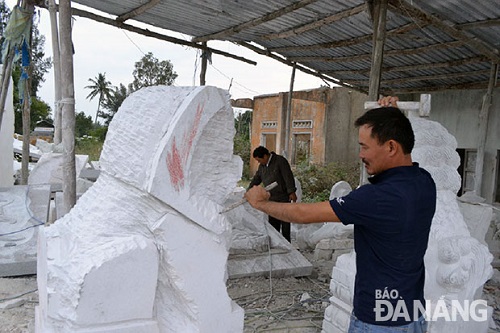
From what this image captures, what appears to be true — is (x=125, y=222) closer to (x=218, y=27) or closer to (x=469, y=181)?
(x=218, y=27)

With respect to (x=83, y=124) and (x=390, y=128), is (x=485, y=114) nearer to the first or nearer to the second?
(x=390, y=128)

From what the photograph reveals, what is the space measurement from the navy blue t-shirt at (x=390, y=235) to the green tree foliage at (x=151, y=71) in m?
19.8

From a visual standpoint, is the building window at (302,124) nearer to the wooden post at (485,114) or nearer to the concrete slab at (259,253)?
the wooden post at (485,114)

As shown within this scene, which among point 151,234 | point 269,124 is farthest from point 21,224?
point 269,124

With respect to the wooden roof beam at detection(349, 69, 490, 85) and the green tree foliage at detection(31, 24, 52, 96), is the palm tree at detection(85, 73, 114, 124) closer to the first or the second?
the green tree foliage at detection(31, 24, 52, 96)

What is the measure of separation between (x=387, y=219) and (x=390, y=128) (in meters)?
0.31

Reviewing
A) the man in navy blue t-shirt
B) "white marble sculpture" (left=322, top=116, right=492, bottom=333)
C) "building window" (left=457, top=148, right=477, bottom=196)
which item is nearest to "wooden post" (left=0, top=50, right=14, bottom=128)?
"white marble sculpture" (left=322, top=116, right=492, bottom=333)

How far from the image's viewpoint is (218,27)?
6.00 meters

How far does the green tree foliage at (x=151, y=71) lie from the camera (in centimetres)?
2048

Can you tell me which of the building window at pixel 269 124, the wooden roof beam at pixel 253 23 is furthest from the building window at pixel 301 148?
the wooden roof beam at pixel 253 23

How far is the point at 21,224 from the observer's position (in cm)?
449

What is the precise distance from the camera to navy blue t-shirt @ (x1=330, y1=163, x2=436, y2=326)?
4.54 ft

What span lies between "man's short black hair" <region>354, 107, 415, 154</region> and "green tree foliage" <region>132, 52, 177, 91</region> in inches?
778

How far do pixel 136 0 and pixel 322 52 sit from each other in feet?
10.3
